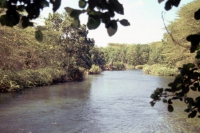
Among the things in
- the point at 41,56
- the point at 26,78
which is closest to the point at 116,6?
the point at 26,78

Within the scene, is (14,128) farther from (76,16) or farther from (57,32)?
(57,32)

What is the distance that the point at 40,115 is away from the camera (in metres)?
9.38

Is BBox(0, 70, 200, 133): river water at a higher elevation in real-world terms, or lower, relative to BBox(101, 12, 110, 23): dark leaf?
lower

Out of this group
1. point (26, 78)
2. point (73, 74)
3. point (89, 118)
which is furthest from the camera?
point (73, 74)

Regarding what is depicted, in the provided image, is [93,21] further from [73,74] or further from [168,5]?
[73,74]

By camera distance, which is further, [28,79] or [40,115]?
[28,79]

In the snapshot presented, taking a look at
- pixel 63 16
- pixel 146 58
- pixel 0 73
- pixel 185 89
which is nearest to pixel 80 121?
pixel 185 89

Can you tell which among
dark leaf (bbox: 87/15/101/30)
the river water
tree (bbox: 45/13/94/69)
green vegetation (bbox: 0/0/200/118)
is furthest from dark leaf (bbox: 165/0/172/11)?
tree (bbox: 45/13/94/69)

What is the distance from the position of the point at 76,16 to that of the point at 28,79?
1870 cm

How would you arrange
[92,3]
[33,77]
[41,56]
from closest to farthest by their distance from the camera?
[92,3], [33,77], [41,56]

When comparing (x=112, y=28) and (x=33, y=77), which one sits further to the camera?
(x=33, y=77)

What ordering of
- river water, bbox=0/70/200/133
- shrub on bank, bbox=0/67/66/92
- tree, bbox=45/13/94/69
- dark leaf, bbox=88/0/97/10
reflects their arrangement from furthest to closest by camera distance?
tree, bbox=45/13/94/69
shrub on bank, bbox=0/67/66/92
river water, bbox=0/70/200/133
dark leaf, bbox=88/0/97/10

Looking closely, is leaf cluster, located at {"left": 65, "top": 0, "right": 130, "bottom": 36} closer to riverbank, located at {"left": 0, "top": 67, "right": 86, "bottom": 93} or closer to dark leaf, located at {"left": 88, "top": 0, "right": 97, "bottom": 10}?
dark leaf, located at {"left": 88, "top": 0, "right": 97, "bottom": 10}

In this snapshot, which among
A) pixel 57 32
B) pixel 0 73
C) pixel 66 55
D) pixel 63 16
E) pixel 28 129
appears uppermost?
pixel 63 16
